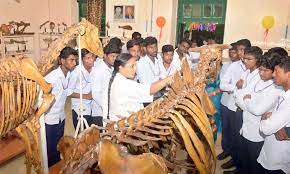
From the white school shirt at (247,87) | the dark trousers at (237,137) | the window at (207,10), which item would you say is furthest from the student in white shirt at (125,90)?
the window at (207,10)

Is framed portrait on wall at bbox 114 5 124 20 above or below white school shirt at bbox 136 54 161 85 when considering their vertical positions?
above

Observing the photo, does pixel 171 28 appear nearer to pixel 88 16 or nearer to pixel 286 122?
pixel 88 16

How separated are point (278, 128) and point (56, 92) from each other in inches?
77.2

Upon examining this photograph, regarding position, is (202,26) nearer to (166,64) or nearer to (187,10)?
(187,10)

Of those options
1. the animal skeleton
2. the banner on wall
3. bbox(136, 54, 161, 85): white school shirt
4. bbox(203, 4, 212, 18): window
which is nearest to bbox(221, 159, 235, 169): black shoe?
bbox(136, 54, 161, 85): white school shirt

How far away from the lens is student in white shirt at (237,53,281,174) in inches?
95.3

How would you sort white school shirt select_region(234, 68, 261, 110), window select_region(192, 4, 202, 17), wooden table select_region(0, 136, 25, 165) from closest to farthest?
1. white school shirt select_region(234, 68, 261, 110)
2. wooden table select_region(0, 136, 25, 165)
3. window select_region(192, 4, 202, 17)

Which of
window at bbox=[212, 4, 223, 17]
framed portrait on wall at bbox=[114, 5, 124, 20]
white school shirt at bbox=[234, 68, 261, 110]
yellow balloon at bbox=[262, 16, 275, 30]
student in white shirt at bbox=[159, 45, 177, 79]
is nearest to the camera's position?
white school shirt at bbox=[234, 68, 261, 110]

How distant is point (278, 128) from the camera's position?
210 centimetres

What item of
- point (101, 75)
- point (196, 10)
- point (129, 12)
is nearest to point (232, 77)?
point (101, 75)

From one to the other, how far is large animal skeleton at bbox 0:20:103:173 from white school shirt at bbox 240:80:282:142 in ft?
4.65

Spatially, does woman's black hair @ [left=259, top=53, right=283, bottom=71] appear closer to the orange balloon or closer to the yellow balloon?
the yellow balloon

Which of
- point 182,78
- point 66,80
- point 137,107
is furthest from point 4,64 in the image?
point 182,78

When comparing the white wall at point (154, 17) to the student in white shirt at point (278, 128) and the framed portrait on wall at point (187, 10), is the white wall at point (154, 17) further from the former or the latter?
the student in white shirt at point (278, 128)
